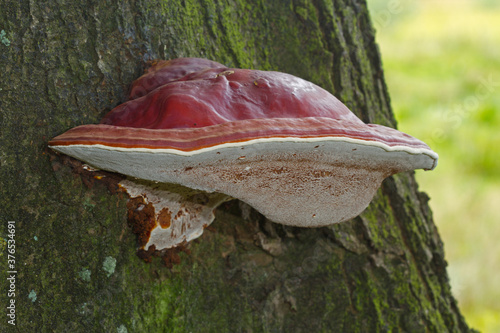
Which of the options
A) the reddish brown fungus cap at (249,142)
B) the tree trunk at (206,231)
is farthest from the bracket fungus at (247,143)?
the tree trunk at (206,231)

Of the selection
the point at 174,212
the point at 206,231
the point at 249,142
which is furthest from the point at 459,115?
the point at 249,142

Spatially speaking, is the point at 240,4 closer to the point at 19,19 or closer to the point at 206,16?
the point at 206,16

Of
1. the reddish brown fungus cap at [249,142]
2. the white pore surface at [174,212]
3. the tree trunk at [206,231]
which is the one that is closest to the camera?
the reddish brown fungus cap at [249,142]

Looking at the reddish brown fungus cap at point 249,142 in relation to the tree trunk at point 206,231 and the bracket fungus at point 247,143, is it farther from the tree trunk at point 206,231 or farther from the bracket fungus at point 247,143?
the tree trunk at point 206,231

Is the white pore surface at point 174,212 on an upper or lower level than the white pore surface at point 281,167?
lower

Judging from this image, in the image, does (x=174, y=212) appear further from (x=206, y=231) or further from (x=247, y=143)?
(x=247, y=143)

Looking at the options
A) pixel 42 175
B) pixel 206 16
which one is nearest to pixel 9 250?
pixel 42 175
